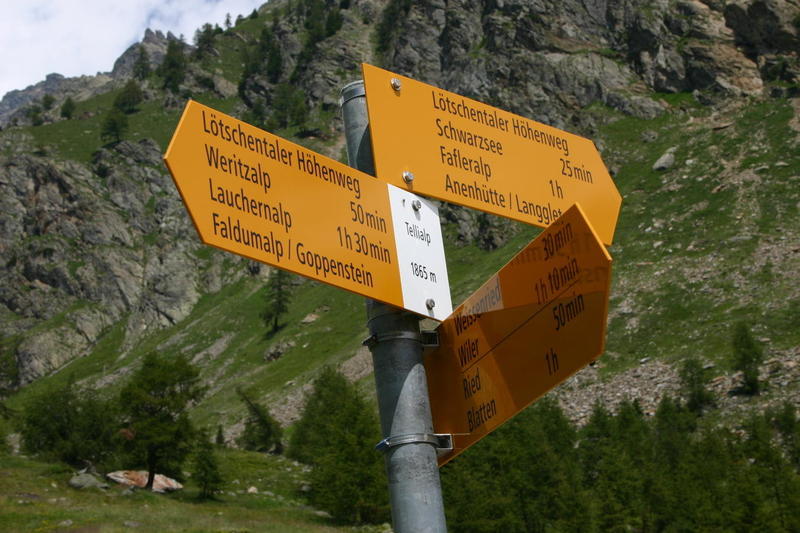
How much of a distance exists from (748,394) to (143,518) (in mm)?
36119

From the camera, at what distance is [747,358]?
165 feet

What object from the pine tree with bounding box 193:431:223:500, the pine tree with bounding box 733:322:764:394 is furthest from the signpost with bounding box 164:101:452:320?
the pine tree with bounding box 733:322:764:394

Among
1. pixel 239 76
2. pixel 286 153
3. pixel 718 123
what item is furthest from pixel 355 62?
pixel 286 153

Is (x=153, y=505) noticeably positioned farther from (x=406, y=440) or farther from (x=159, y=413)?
(x=406, y=440)

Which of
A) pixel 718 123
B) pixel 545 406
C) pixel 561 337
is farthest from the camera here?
pixel 718 123

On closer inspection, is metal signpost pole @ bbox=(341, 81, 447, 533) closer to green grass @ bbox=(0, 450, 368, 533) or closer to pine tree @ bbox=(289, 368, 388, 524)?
green grass @ bbox=(0, 450, 368, 533)

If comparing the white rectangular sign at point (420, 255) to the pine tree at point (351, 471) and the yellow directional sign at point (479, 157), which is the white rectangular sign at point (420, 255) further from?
the pine tree at point (351, 471)

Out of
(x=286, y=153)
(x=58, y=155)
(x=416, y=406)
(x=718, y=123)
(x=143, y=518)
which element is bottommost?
(x=416, y=406)

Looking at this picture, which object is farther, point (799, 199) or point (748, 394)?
point (799, 199)

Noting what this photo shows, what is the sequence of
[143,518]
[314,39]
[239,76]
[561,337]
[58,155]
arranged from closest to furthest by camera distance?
1. [561,337]
2. [143,518]
3. [58,155]
4. [314,39]
5. [239,76]

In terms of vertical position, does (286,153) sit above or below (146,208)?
below

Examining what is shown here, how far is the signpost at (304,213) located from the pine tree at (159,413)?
45361 mm

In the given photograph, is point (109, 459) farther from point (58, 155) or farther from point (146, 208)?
point (58, 155)

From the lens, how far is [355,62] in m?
166
